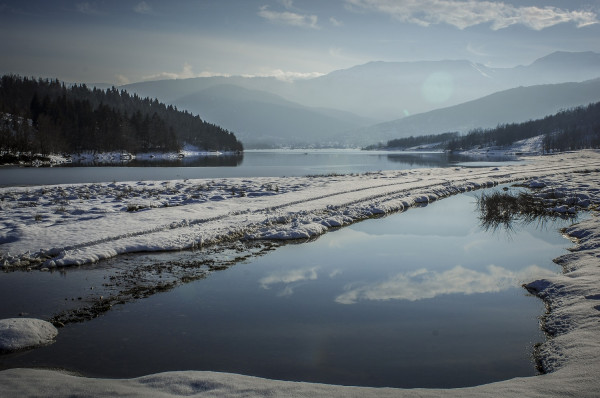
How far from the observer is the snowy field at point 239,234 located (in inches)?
262

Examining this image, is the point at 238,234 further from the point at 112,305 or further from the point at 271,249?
the point at 112,305

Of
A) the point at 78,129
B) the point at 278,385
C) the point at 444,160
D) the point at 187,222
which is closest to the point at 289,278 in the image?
the point at 278,385

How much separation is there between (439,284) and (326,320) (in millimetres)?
4909

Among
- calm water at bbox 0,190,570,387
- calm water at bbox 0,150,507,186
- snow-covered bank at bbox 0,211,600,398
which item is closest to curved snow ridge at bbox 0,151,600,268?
calm water at bbox 0,190,570,387

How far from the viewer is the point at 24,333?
890cm

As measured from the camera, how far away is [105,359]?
809 cm

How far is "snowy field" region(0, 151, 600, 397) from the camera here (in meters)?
6.66

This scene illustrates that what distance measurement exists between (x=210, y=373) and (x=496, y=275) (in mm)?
11065

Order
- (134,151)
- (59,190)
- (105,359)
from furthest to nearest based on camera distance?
(134,151)
(59,190)
(105,359)

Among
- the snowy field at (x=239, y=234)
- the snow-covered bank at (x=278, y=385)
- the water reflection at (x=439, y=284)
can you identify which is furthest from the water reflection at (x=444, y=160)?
the snow-covered bank at (x=278, y=385)

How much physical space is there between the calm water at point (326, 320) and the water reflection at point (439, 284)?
0.11ft

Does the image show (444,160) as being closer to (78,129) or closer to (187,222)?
(187,222)

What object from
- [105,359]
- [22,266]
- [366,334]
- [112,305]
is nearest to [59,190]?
[22,266]

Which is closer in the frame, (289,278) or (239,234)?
(289,278)
